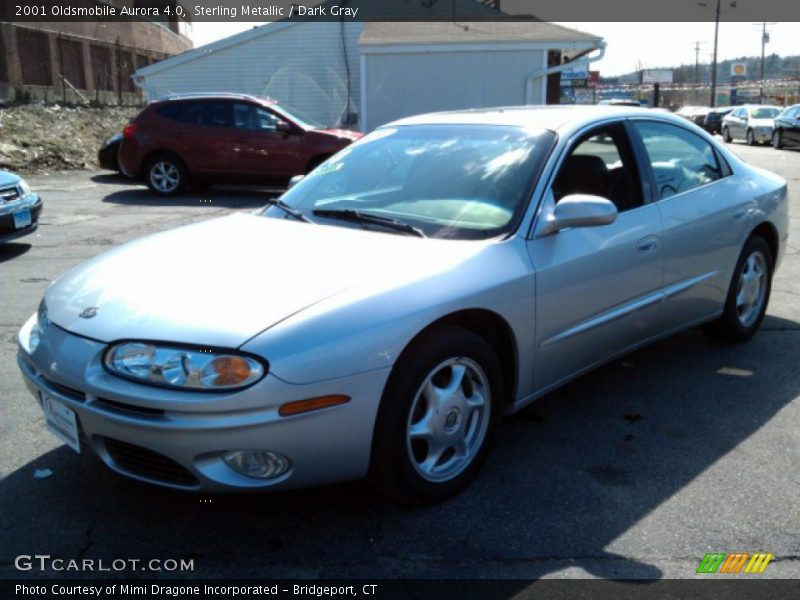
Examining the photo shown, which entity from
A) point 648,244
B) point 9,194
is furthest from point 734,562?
point 9,194

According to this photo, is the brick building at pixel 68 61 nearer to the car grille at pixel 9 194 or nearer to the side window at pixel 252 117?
the side window at pixel 252 117

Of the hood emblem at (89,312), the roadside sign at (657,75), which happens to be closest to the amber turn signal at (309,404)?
the hood emblem at (89,312)

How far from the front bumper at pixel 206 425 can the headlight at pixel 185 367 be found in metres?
0.03

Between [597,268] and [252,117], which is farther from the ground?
[252,117]

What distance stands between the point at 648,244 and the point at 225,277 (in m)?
2.18

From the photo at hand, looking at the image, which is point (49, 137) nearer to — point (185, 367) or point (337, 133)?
point (337, 133)

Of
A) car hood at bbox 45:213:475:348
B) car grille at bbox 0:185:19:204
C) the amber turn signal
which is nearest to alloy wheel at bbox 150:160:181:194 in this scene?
car grille at bbox 0:185:19:204

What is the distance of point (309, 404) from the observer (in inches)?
104

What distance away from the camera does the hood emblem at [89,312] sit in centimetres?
292

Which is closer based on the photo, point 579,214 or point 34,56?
point 579,214

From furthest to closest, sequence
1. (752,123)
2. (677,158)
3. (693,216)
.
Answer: (752,123) → (677,158) → (693,216)

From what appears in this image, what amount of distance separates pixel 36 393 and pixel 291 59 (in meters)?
20.1

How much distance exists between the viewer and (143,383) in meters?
2.65

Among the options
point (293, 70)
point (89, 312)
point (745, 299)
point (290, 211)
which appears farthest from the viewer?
point (293, 70)
